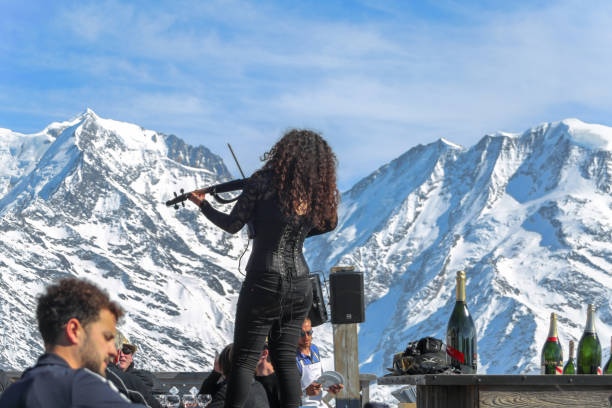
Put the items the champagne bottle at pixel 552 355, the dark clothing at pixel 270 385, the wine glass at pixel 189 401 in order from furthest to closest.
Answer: the dark clothing at pixel 270 385 < the wine glass at pixel 189 401 < the champagne bottle at pixel 552 355

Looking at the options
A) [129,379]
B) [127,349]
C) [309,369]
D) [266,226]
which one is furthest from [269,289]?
[127,349]

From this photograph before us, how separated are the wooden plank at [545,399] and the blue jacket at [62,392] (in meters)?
1.63

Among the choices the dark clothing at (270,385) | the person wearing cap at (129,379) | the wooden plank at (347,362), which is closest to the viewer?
the person wearing cap at (129,379)

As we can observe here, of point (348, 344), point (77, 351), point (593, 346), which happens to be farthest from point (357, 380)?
point (77, 351)

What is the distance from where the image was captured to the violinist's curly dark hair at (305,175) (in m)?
4.64

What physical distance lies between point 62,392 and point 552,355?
312 centimetres

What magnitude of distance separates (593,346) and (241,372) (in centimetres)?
200

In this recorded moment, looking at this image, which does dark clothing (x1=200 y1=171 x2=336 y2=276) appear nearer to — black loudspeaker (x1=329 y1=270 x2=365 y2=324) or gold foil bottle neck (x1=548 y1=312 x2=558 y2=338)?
gold foil bottle neck (x1=548 y1=312 x2=558 y2=338)

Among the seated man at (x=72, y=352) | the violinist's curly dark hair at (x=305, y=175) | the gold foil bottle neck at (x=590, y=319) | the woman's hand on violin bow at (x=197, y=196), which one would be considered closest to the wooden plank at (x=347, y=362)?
the gold foil bottle neck at (x=590, y=319)

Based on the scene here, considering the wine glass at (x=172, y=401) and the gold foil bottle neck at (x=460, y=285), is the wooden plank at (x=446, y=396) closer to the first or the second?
the gold foil bottle neck at (x=460, y=285)

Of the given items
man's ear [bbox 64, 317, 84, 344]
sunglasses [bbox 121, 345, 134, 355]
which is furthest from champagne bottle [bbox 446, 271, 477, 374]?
sunglasses [bbox 121, 345, 134, 355]

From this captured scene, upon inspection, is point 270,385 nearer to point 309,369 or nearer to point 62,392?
point 309,369

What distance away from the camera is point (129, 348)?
23.1 feet

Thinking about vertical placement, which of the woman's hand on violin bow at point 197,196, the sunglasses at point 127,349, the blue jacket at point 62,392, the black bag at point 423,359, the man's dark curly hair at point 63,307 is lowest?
the blue jacket at point 62,392
